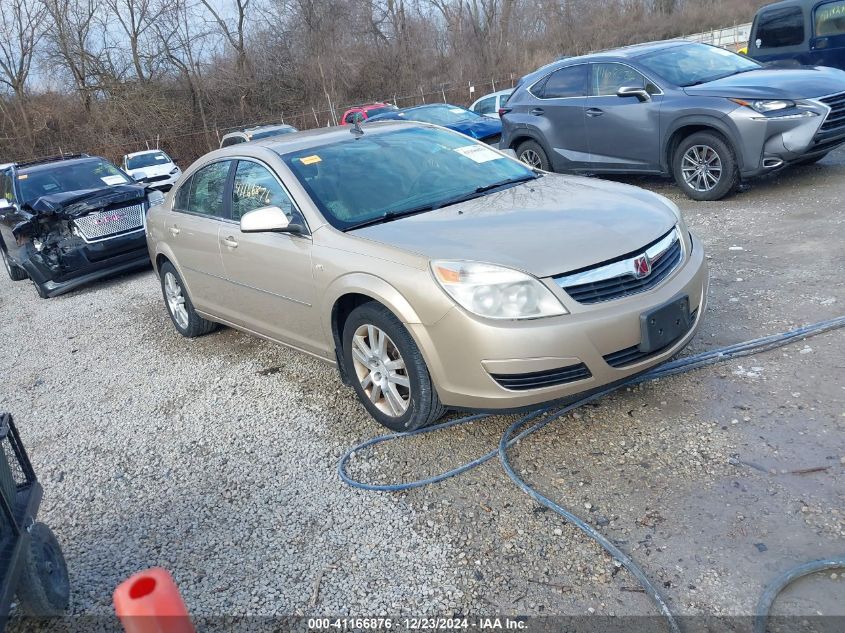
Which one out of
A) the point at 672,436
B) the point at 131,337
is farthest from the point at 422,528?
the point at 131,337

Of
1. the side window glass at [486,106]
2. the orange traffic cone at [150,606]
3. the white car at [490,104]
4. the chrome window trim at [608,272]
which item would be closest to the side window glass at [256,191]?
the chrome window trim at [608,272]

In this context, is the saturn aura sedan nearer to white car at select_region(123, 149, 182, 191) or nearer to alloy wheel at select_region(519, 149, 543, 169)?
alloy wheel at select_region(519, 149, 543, 169)

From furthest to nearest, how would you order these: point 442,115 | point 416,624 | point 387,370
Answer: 1. point 442,115
2. point 387,370
3. point 416,624

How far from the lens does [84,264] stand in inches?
336

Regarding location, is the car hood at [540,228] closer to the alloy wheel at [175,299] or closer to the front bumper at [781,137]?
the alloy wheel at [175,299]

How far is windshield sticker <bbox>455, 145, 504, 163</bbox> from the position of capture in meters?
4.91

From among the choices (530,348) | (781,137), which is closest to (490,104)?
(781,137)

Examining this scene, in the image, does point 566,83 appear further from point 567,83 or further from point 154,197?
point 154,197

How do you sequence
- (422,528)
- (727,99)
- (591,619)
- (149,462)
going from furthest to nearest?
(727,99)
(149,462)
(422,528)
(591,619)

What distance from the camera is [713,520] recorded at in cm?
287

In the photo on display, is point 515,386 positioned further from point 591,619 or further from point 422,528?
point 591,619

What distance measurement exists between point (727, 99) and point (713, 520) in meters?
5.83

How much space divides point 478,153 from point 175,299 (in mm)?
2912

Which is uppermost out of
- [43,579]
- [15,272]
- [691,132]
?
[691,132]
